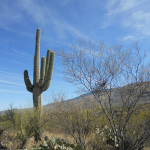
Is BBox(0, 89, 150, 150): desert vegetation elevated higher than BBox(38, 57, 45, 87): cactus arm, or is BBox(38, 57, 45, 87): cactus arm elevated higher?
BBox(38, 57, 45, 87): cactus arm

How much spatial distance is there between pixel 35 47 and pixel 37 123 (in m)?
5.34

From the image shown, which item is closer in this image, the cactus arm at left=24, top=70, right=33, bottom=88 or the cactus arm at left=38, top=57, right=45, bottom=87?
the cactus arm at left=38, top=57, right=45, bottom=87

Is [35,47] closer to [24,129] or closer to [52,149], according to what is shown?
[24,129]

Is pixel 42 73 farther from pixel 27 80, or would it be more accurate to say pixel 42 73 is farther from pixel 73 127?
pixel 73 127

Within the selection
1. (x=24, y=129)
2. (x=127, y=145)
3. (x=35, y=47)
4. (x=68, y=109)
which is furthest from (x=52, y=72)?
(x=127, y=145)

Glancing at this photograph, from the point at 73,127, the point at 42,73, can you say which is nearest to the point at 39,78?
the point at 42,73

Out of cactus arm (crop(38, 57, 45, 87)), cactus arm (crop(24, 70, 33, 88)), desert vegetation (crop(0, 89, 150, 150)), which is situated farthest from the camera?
cactus arm (crop(24, 70, 33, 88))

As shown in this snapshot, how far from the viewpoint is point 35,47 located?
10.7 m

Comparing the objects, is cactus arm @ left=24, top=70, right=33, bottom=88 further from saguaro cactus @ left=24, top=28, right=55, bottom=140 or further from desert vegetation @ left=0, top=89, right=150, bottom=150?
desert vegetation @ left=0, top=89, right=150, bottom=150

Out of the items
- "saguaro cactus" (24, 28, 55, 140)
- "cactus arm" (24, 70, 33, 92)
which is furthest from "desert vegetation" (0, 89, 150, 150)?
"cactus arm" (24, 70, 33, 92)

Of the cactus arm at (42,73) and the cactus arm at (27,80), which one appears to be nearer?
the cactus arm at (42,73)

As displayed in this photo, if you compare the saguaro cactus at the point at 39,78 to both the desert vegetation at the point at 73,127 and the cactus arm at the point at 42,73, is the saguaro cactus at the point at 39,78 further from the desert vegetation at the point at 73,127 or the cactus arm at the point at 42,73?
the desert vegetation at the point at 73,127

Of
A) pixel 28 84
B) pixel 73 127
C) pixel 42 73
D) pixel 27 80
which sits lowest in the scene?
pixel 73 127

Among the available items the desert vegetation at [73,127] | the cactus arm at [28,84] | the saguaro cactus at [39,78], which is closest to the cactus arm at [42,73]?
the saguaro cactus at [39,78]
